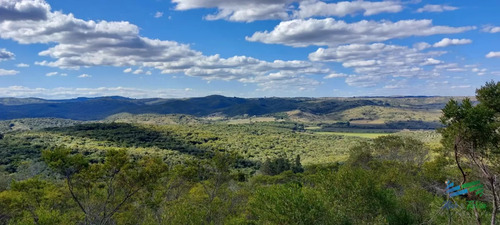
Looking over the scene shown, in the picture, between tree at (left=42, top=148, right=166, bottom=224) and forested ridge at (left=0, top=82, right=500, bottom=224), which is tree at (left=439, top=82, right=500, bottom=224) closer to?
forested ridge at (left=0, top=82, right=500, bottom=224)

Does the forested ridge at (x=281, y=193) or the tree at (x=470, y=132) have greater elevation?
the tree at (x=470, y=132)

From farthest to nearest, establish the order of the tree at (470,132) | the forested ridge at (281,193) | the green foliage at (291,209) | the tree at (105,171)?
the tree at (105,171)
the green foliage at (291,209)
the forested ridge at (281,193)
the tree at (470,132)

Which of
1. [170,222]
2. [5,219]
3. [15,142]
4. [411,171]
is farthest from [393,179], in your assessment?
[15,142]

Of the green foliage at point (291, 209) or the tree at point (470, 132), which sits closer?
the tree at point (470, 132)

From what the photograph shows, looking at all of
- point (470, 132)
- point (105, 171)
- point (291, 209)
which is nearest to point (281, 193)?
point (291, 209)

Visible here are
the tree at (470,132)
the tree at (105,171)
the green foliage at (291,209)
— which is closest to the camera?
the tree at (470,132)

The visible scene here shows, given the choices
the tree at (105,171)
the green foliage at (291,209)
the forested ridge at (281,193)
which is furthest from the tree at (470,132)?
the tree at (105,171)

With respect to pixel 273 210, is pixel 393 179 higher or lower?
lower

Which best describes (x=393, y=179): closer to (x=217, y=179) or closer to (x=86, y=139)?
(x=217, y=179)

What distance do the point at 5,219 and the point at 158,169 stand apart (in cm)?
2361

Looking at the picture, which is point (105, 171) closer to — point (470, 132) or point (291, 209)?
point (291, 209)

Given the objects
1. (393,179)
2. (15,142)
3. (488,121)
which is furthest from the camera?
(15,142)

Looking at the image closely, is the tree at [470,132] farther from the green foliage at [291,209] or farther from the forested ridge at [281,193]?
the green foliage at [291,209]

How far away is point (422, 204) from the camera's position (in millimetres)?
39594
